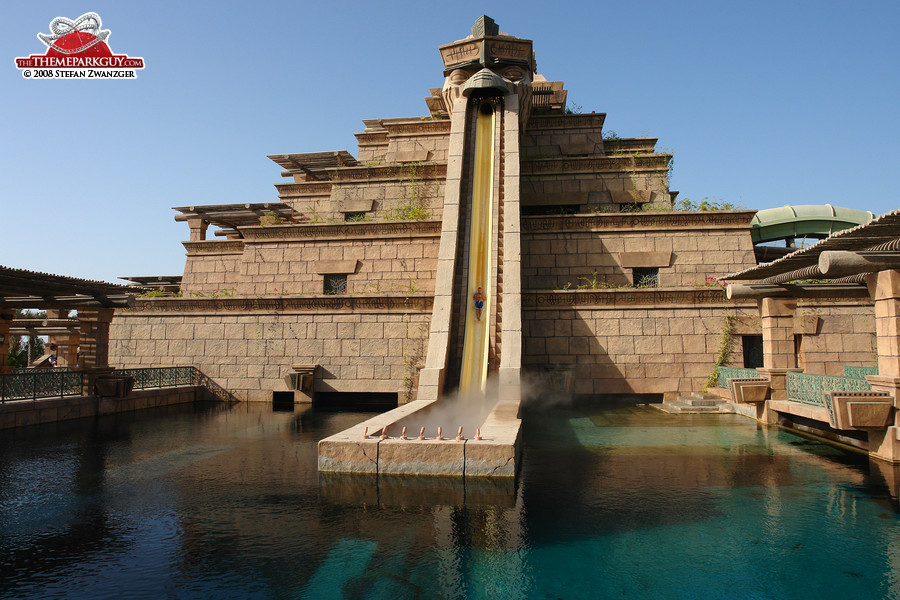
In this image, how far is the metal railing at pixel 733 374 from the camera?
51.3 ft

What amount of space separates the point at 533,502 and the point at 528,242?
15.0m

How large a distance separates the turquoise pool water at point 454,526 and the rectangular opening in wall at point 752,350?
755cm

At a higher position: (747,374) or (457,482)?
(747,374)

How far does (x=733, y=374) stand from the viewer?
1691 centimetres

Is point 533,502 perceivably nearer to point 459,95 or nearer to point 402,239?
point 402,239

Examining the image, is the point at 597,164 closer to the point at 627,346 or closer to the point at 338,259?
the point at 627,346

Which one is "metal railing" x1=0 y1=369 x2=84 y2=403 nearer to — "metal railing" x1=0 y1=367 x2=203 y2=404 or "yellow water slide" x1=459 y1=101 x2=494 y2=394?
"metal railing" x1=0 y1=367 x2=203 y2=404

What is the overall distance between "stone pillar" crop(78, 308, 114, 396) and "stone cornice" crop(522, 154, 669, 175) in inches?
659

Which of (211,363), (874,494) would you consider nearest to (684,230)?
(874,494)

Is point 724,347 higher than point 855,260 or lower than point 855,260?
lower

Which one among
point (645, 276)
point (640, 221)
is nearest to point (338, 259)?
point (640, 221)

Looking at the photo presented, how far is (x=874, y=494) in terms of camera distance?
827 centimetres

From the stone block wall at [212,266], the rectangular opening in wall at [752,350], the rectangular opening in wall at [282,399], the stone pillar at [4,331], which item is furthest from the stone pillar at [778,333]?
the stone pillar at [4,331]

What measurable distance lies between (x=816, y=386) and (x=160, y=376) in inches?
746
